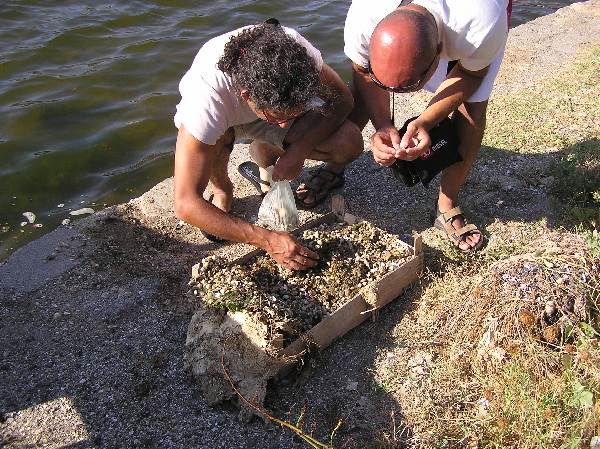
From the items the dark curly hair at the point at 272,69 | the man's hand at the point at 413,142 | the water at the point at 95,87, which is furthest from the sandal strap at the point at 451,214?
the water at the point at 95,87

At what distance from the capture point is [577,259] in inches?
115

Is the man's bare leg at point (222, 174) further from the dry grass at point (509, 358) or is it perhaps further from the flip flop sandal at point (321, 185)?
the dry grass at point (509, 358)

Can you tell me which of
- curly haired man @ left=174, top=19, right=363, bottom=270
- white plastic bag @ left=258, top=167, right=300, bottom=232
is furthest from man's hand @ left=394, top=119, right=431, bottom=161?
white plastic bag @ left=258, top=167, right=300, bottom=232

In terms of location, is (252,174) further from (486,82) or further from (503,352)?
(503,352)

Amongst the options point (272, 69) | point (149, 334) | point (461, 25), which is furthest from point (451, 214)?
point (149, 334)

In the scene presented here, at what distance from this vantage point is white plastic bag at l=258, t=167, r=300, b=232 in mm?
3562

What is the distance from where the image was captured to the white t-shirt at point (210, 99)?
302 cm

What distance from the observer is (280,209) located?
359 centimetres

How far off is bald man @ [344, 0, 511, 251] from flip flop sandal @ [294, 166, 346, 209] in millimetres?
486

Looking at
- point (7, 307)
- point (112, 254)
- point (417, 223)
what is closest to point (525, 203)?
point (417, 223)

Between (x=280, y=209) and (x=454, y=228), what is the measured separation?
118 centimetres

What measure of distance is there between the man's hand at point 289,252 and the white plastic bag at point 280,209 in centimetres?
43

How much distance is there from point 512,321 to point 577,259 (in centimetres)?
53

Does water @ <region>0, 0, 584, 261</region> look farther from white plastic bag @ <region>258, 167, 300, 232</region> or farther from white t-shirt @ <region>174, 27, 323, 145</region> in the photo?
white t-shirt @ <region>174, 27, 323, 145</region>
